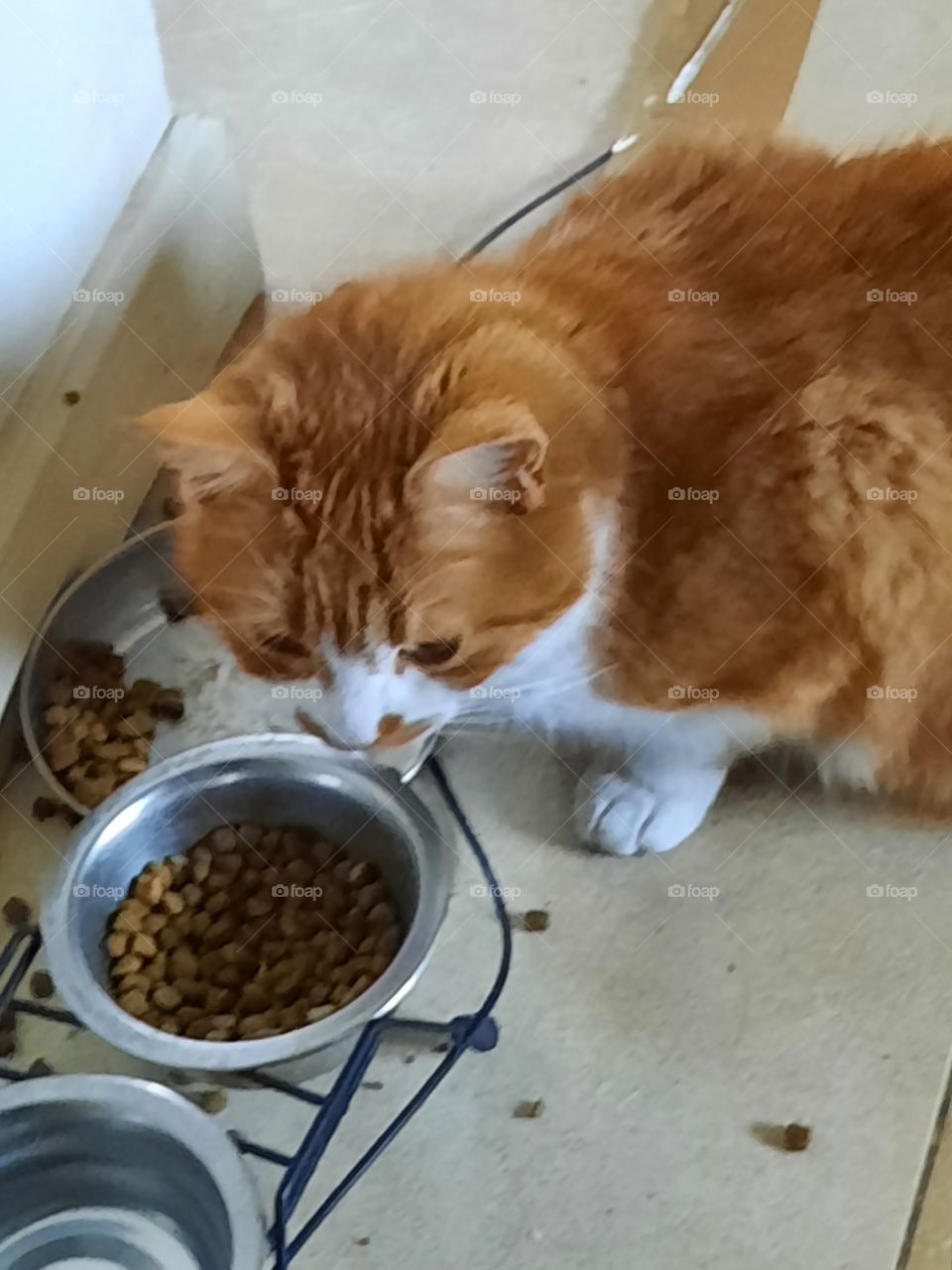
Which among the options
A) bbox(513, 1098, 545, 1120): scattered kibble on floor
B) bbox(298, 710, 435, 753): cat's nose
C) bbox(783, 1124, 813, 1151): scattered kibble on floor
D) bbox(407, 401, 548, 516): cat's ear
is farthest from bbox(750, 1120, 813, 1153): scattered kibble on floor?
bbox(407, 401, 548, 516): cat's ear

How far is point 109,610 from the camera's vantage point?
139cm

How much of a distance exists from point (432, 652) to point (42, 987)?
540 mm

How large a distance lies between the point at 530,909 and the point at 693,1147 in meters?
0.27

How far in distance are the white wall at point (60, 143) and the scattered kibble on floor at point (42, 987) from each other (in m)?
0.58

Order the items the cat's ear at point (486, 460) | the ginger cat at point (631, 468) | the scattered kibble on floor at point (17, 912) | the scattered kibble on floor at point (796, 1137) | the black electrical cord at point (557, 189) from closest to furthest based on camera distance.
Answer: the cat's ear at point (486, 460) < the ginger cat at point (631, 468) < the scattered kibble on floor at point (796, 1137) < the scattered kibble on floor at point (17, 912) < the black electrical cord at point (557, 189)

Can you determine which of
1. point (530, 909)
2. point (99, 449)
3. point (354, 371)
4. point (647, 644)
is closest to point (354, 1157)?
point (530, 909)

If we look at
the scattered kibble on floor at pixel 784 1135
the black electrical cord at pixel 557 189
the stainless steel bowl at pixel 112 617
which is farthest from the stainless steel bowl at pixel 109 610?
the scattered kibble on floor at pixel 784 1135

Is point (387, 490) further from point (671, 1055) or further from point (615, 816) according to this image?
point (671, 1055)

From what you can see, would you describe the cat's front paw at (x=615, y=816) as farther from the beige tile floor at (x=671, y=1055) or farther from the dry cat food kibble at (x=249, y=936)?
the dry cat food kibble at (x=249, y=936)

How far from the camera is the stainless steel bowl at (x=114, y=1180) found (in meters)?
0.87

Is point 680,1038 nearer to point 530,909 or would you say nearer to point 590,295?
point 530,909

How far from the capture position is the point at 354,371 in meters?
0.88

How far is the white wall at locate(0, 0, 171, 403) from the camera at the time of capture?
1203 mm

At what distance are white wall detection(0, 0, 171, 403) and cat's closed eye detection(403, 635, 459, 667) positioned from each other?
0.60 meters
